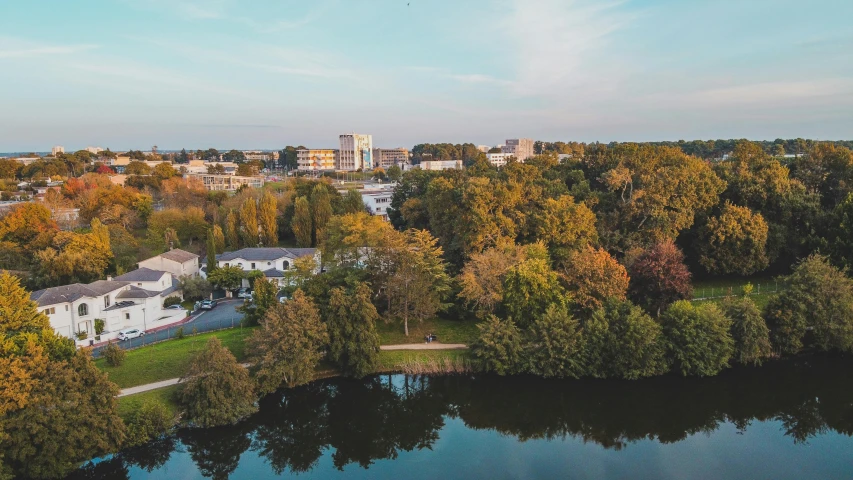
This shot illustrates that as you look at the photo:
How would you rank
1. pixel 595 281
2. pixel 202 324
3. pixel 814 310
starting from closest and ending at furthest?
pixel 814 310, pixel 595 281, pixel 202 324

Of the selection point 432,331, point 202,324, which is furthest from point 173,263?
point 432,331

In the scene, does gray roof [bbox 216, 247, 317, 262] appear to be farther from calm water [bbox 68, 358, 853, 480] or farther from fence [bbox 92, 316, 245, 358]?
calm water [bbox 68, 358, 853, 480]

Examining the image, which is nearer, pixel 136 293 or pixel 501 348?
pixel 501 348

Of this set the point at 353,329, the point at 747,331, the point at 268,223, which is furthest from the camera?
the point at 268,223

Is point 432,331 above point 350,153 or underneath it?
underneath

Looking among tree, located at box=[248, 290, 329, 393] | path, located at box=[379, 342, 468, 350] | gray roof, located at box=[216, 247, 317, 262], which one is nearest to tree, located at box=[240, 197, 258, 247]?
gray roof, located at box=[216, 247, 317, 262]

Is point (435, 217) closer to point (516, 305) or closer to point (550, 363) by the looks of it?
point (516, 305)

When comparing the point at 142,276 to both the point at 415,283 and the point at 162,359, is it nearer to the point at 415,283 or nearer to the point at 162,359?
the point at 162,359
